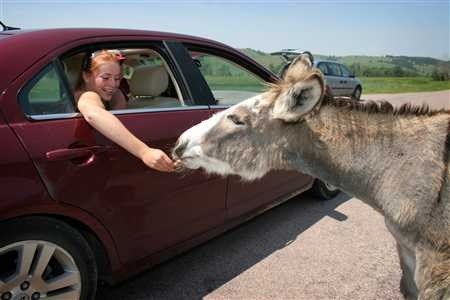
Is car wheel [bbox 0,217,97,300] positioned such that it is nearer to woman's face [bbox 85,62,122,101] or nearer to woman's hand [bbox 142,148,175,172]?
woman's hand [bbox 142,148,175,172]

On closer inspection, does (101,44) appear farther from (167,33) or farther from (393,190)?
(393,190)

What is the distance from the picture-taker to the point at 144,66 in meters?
3.84

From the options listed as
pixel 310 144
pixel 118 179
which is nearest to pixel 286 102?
pixel 310 144

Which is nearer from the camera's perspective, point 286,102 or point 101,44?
point 286,102

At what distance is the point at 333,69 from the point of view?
20.8 metres

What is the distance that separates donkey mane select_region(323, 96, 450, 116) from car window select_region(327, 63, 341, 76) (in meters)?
18.5

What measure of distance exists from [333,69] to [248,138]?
19.4 metres

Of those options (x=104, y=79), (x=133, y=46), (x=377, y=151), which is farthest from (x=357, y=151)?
(x=133, y=46)

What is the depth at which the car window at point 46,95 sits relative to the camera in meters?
2.38

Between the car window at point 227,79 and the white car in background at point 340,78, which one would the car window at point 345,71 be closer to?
the white car in background at point 340,78

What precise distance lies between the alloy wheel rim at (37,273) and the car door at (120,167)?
301 mm

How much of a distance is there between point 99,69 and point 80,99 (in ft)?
1.03

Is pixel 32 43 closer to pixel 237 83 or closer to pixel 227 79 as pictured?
pixel 227 79

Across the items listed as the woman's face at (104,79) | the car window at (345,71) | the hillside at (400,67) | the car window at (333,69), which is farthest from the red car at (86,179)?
the hillside at (400,67)
